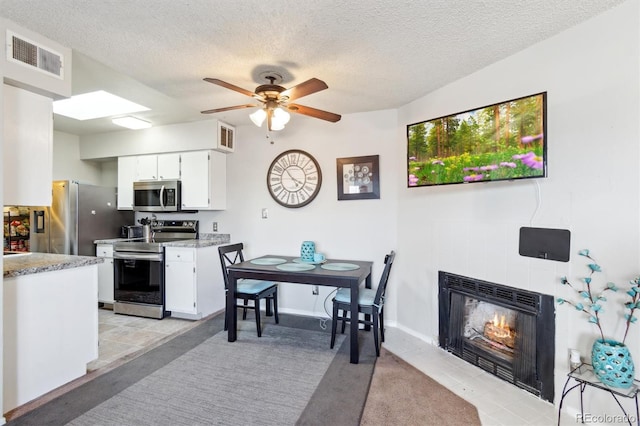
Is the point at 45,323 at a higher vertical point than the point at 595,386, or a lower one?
higher

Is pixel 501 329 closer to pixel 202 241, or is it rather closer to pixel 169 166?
pixel 202 241

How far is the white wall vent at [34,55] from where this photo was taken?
1.84 metres

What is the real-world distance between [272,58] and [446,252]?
2.24m

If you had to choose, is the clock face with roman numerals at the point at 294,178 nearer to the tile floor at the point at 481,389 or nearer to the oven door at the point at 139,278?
the oven door at the point at 139,278

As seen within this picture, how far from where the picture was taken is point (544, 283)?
2.08 metres

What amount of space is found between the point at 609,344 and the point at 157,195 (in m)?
4.56

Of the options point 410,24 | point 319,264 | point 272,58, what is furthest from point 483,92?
point 319,264

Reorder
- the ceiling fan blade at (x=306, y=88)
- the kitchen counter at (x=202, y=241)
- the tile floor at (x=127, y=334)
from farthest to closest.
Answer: the kitchen counter at (x=202, y=241) < the tile floor at (x=127, y=334) < the ceiling fan blade at (x=306, y=88)

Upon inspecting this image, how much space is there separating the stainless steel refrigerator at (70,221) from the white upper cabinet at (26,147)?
1.99 m

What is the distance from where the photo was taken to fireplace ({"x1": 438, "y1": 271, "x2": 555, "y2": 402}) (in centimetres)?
207

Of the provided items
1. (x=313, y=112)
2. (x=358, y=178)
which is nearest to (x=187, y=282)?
(x=358, y=178)

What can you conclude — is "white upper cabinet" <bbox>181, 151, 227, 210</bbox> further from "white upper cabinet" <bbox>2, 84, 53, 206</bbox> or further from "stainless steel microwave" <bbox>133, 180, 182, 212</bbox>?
"white upper cabinet" <bbox>2, 84, 53, 206</bbox>

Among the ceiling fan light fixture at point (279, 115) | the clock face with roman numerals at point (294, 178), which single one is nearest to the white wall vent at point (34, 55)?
the ceiling fan light fixture at point (279, 115)

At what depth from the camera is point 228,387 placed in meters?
2.18
